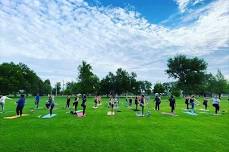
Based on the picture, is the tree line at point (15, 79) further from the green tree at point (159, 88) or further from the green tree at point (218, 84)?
the green tree at point (218, 84)

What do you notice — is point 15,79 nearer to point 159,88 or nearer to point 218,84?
point 159,88

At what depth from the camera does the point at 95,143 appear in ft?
48.4

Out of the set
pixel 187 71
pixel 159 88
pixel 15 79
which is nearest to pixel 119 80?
pixel 159 88

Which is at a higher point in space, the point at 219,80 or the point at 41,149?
the point at 219,80

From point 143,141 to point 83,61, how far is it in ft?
387

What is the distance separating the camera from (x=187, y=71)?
393 ft

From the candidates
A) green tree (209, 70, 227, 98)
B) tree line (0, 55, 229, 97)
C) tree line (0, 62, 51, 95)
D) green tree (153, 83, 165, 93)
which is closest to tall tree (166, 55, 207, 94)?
tree line (0, 55, 229, 97)

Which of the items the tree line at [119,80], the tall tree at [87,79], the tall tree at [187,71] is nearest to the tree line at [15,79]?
the tree line at [119,80]

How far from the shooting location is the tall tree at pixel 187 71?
119m

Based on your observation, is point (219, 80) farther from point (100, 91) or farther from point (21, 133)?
point (21, 133)

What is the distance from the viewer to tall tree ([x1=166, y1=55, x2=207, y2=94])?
11869 cm

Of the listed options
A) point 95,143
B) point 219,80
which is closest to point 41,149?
point 95,143

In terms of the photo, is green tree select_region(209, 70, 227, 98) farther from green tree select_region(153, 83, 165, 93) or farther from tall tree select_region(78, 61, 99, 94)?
tall tree select_region(78, 61, 99, 94)

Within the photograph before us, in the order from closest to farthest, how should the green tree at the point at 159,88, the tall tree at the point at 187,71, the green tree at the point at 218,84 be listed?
the tall tree at the point at 187,71, the green tree at the point at 159,88, the green tree at the point at 218,84
